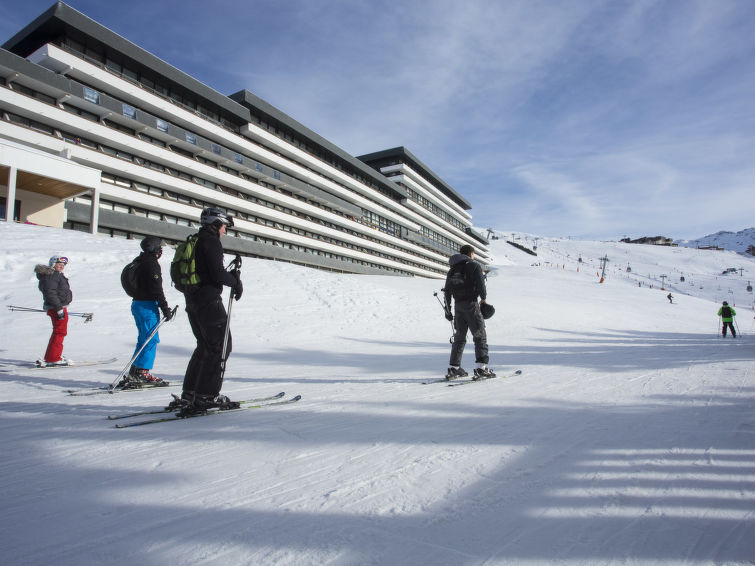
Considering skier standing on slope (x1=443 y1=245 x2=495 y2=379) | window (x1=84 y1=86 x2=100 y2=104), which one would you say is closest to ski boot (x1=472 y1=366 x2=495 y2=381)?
skier standing on slope (x1=443 y1=245 x2=495 y2=379)

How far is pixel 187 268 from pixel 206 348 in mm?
763

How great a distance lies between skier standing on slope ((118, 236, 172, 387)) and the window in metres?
29.3

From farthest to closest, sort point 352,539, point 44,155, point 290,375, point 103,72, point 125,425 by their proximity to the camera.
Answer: point 103,72
point 44,155
point 290,375
point 125,425
point 352,539

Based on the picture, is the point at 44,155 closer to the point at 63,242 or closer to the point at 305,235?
the point at 63,242

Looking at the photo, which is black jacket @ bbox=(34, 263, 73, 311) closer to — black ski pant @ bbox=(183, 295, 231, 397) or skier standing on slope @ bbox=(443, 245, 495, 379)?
black ski pant @ bbox=(183, 295, 231, 397)

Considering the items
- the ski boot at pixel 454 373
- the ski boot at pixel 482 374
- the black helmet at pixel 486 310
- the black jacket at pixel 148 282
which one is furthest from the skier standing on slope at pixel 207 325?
the black helmet at pixel 486 310

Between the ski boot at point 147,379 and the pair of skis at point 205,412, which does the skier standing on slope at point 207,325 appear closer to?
the pair of skis at point 205,412

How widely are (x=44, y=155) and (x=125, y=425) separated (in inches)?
900

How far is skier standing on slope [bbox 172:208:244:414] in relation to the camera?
12.1 feet

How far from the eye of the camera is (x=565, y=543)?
1.75m

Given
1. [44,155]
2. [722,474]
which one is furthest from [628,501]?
[44,155]

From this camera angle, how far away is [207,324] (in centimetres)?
371

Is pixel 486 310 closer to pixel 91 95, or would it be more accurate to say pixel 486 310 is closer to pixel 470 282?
pixel 470 282

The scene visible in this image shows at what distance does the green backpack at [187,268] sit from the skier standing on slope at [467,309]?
11.4ft
